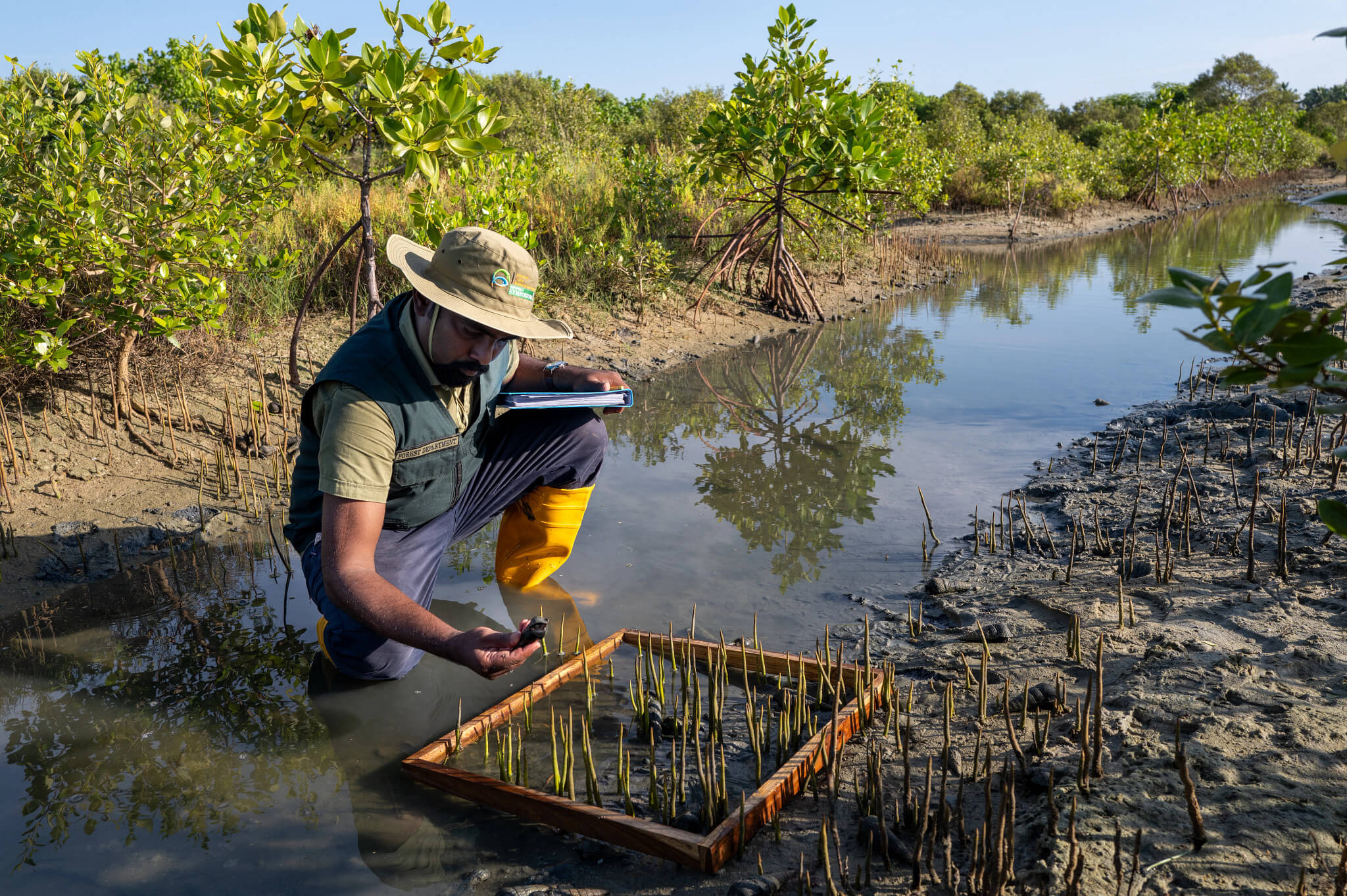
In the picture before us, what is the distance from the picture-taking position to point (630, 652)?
143 inches

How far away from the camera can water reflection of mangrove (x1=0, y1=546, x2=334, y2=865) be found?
2.75 m

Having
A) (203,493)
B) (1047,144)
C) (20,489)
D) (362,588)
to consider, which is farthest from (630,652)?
(1047,144)

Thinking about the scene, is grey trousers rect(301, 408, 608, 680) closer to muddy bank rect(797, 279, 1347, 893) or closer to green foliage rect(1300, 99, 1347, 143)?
muddy bank rect(797, 279, 1347, 893)

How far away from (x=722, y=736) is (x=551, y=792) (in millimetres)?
654

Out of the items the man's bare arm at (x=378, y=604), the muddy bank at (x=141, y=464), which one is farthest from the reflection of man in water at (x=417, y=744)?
the muddy bank at (x=141, y=464)

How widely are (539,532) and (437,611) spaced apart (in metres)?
0.60

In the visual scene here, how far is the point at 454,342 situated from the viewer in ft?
10.3

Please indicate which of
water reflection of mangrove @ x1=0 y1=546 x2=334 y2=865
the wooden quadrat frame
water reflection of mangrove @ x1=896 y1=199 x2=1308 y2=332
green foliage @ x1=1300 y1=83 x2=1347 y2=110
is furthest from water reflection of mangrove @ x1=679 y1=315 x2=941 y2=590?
green foliage @ x1=1300 y1=83 x2=1347 y2=110

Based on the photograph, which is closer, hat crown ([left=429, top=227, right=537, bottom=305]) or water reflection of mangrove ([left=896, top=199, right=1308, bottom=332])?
hat crown ([left=429, top=227, right=537, bottom=305])

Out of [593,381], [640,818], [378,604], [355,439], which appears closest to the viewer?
[640,818]

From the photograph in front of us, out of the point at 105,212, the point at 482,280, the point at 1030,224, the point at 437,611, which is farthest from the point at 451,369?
the point at 1030,224

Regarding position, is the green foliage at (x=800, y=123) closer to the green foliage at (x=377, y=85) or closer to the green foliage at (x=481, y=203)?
the green foliage at (x=481, y=203)

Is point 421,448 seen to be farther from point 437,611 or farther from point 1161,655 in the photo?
point 1161,655

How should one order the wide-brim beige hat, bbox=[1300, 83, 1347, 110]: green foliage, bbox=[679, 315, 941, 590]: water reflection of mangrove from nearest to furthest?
the wide-brim beige hat
bbox=[679, 315, 941, 590]: water reflection of mangrove
bbox=[1300, 83, 1347, 110]: green foliage
